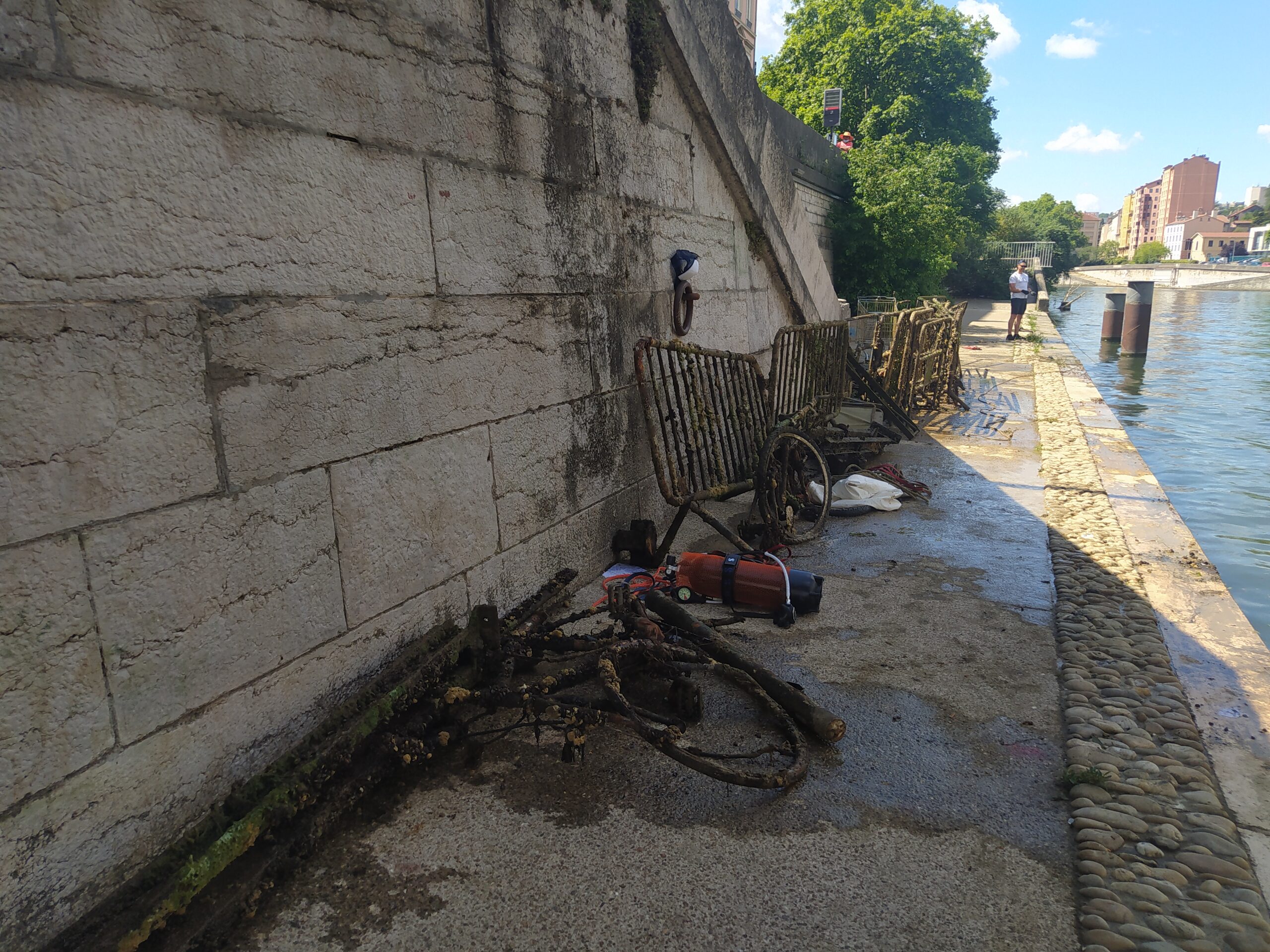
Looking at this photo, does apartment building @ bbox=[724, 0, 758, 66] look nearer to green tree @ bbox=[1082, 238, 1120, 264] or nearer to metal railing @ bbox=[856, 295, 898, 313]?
metal railing @ bbox=[856, 295, 898, 313]

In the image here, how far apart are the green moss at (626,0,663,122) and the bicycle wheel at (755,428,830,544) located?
7.86 feet

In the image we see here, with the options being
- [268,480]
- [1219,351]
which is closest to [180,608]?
[268,480]

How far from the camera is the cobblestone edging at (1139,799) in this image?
2238 millimetres

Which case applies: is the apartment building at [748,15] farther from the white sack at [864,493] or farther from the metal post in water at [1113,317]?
the white sack at [864,493]

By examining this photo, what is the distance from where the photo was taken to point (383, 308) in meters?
3.13

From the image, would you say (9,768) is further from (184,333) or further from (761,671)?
(761,671)

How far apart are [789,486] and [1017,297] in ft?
57.7

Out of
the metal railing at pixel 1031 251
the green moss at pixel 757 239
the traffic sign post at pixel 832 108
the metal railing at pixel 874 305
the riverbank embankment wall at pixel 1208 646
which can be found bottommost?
the riverbank embankment wall at pixel 1208 646

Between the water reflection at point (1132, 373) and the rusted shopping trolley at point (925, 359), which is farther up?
the rusted shopping trolley at point (925, 359)

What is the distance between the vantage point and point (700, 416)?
5293 mm

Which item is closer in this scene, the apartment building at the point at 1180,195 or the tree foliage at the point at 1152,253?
the tree foliage at the point at 1152,253

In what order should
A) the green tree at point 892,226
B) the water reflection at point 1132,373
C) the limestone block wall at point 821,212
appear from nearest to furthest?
the water reflection at point 1132,373 < the limestone block wall at point 821,212 < the green tree at point 892,226

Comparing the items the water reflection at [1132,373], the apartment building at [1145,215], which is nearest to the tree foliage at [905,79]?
the water reflection at [1132,373]

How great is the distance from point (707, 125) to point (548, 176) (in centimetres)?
242
